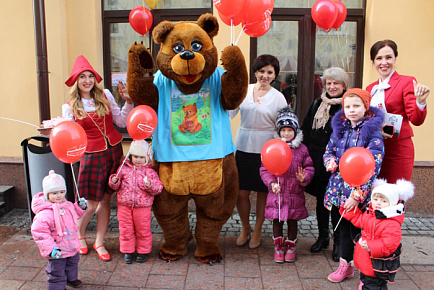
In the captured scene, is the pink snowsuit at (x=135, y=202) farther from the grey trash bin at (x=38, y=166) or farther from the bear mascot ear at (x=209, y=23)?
the bear mascot ear at (x=209, y=23)

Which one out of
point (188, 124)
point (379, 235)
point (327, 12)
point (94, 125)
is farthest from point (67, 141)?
point (327, 12)

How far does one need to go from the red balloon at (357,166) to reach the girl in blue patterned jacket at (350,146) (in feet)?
0.65

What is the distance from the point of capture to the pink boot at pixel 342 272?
11.1ft

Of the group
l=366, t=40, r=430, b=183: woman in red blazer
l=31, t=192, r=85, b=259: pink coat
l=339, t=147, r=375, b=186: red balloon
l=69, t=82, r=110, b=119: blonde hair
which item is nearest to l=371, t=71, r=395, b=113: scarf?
l=366, t=40, r=430, b=183: woman in red blazer

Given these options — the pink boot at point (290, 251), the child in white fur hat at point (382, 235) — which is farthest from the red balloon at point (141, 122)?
the child in white fur hat at point (382, 235)

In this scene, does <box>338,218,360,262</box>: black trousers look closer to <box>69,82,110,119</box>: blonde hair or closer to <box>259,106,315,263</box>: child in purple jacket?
<box>259,106,315,263</box>: child in purple jacket

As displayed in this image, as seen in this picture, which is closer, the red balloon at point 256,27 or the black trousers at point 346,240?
the black trousers at point 346,240

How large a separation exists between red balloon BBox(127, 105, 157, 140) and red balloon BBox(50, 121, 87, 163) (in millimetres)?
418

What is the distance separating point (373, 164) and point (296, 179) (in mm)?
841

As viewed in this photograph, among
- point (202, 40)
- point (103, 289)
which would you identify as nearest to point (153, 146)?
point (202, 40)

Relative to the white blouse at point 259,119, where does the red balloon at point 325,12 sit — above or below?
above

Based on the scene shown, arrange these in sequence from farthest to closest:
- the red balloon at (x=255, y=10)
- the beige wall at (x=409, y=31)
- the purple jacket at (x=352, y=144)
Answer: the beige wall at (x=409, y=31), the red balloon at (x=255, y=10), the purple jacket at (x=352, y=144)

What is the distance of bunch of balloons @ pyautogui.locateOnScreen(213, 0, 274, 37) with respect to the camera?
331 cm

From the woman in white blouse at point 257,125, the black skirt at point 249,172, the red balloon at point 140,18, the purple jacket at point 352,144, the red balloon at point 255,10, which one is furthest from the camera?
the red balloon at point 140,18
